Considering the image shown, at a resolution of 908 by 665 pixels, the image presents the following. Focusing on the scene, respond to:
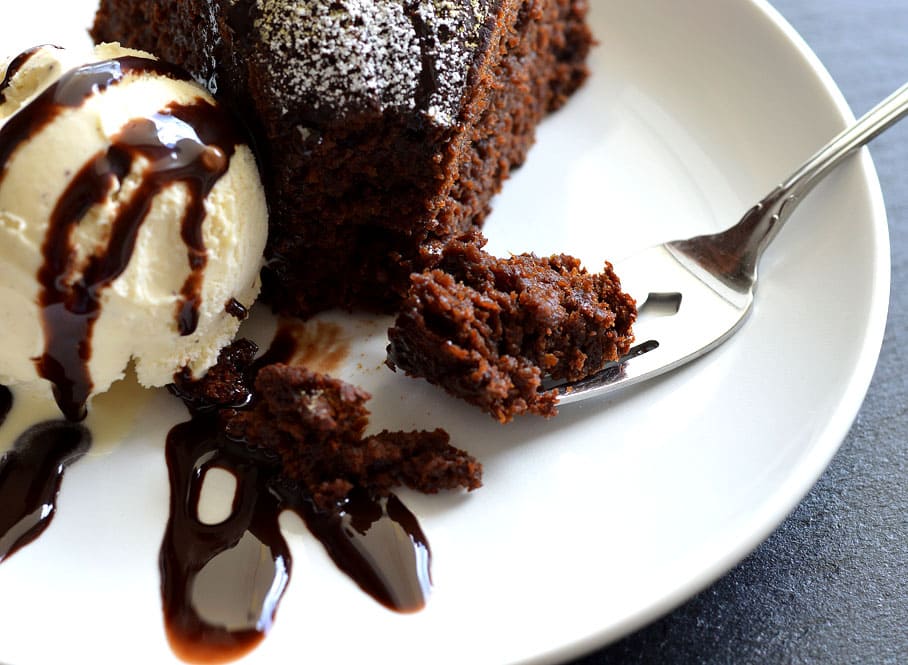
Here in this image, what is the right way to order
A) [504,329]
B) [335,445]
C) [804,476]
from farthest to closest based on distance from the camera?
[504,329] < [335,445] < [804,476]

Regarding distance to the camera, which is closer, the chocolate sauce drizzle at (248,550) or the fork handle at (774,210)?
the chocolate sauce drizzle at (248,550)

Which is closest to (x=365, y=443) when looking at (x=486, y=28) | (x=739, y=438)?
(x=739, y=438)

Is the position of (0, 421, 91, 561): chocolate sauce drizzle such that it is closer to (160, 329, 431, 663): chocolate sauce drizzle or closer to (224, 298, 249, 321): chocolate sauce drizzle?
(160, 329, 431, 663): chocolate sauce drizzle

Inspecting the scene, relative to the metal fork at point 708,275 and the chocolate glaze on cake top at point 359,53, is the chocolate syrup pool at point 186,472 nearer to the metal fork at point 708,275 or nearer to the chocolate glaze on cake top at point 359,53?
the chocolate glaze on cake top at point 359,53

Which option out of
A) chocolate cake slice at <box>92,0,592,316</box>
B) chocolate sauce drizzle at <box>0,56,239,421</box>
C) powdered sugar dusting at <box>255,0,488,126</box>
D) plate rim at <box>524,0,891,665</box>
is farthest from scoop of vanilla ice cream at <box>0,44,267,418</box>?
plate rim at <box>524,0,891,665</box>


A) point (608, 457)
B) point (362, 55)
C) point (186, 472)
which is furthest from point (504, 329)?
point (186, 472)

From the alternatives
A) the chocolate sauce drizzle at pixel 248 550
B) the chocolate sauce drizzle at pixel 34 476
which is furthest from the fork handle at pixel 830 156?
the chocolate sauce drizzle at pixel 34 476

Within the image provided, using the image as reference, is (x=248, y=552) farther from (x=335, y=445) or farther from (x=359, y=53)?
(x=359, y=53)
